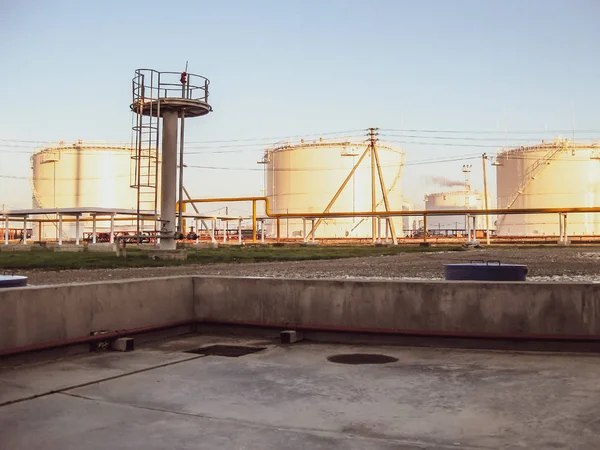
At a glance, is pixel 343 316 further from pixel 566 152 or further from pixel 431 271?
pixel 566 152

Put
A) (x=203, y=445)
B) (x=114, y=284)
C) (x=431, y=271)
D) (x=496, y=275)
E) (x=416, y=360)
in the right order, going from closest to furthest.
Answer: (x=203, y=445), (x=416, y=360), (x=114, y=284), (x=496, y=275), (x=431, y=271)

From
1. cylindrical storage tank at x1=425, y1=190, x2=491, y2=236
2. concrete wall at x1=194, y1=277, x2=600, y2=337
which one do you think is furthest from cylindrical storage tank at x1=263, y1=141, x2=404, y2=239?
concrete wall at x1=194, y1=277, x2=600, y2=337

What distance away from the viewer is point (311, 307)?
28.8ft

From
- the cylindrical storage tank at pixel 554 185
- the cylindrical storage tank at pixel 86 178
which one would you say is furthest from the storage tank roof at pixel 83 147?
the cylindrical storage tank at pixel 554 185

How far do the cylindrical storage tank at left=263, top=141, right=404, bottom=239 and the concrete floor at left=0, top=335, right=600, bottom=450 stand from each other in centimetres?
5309

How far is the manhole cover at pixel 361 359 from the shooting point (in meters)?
7.15

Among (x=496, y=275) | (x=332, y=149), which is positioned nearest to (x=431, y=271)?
(x=496, y=275)

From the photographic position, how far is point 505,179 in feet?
220

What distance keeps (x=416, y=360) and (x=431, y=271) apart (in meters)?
10.2

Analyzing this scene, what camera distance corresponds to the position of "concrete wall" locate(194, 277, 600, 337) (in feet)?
25.1

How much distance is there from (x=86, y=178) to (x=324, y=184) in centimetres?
2405

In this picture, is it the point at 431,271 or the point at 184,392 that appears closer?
the point at 184,392

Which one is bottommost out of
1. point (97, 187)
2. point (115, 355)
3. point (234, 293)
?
point (115, 355)

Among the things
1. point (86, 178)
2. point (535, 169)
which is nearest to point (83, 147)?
point (86, 178)
